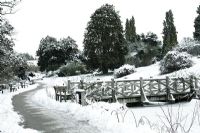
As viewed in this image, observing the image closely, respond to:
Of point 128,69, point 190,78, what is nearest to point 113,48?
point 128,69

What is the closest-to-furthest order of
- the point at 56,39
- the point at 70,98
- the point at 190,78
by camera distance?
the point at 70,98 → the point at 190,78 → the point at 56,39

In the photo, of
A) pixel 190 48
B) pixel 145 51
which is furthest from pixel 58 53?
pixel 190 48

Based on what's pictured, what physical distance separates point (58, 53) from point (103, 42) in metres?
38.9

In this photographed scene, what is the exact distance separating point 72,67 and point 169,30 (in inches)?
830

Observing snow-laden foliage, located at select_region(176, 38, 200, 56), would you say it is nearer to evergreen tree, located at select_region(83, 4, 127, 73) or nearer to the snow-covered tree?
evergreen tree, located at select_region(83, 4, 127, 73)

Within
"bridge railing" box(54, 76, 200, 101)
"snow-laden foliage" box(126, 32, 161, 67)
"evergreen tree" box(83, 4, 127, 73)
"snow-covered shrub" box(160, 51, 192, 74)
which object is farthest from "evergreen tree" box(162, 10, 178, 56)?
"bridge railing" box(54, 76, 200, 101)

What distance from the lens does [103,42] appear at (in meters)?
52.4

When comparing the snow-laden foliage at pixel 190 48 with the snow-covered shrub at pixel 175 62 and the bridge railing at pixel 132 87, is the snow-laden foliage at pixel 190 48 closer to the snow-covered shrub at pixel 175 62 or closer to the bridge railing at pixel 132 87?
the snow-covered shrub at pixel 175 62

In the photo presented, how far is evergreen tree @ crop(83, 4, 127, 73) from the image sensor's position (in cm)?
5241

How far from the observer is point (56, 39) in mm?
96312

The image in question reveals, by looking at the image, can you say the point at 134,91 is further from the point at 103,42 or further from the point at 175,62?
the point at 103,42

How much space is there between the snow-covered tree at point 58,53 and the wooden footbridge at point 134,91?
65.2 meters

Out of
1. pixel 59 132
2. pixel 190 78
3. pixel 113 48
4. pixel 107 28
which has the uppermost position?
pixel 107 28

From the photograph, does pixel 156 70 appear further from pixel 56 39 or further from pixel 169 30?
pixel 56 39
